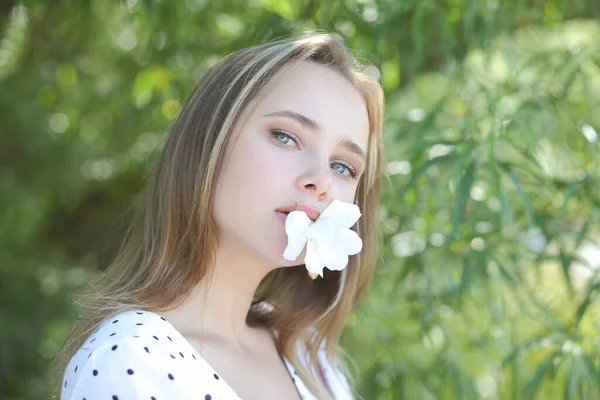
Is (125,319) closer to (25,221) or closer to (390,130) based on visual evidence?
(390,130)

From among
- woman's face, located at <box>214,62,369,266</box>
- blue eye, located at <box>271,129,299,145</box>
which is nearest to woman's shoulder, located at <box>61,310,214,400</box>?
woman's face, located at <box>214,62,369,266</box>

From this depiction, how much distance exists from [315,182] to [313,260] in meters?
0.14

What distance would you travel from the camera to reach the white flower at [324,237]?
4.11ft

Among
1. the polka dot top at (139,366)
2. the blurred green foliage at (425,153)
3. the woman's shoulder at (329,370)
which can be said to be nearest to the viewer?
the polka dot top at (139,366)

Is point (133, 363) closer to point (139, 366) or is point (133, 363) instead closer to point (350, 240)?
point (139, 366)

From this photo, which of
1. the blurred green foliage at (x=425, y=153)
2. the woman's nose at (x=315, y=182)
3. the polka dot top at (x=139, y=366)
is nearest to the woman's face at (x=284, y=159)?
the woman's nose at (x=315, y=182)

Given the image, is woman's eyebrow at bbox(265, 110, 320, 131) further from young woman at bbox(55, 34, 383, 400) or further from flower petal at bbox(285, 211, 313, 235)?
flower petal at bbox(285, 211, 313, 235)

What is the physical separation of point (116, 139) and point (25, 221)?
0.40 m

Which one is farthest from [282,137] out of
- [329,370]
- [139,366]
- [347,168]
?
[329,370]

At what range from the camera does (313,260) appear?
1259 mm

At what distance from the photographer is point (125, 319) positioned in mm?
1262

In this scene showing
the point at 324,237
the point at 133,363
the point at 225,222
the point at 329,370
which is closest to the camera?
the point at 133,363

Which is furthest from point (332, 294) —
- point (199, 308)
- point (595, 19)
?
point (595, 19)

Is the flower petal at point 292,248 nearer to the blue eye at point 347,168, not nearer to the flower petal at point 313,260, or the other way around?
the flower petal at point 313,260
